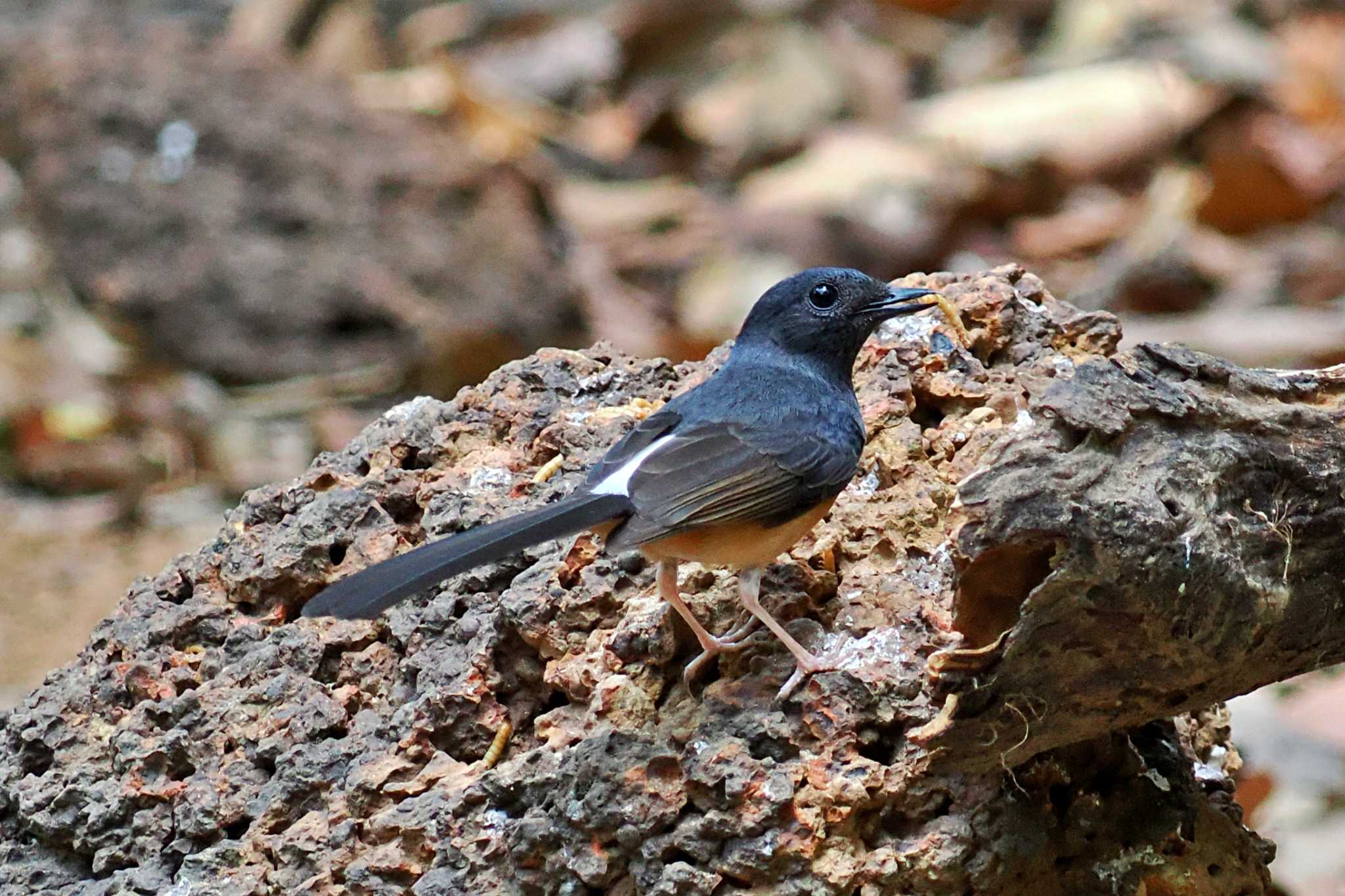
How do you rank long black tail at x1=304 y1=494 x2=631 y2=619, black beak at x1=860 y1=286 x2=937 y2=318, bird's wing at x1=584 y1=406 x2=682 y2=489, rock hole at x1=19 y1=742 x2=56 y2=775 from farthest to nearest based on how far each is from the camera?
black beak at x1=860 y1=286 x2=937 y2=318
rock hole at x1=19 y1=742 x2=56 y2=775
bird's wing at x1=584 y1=406 x2=682 y2=489
long black tail at x1=304 y1=494 x2=631 y2=619

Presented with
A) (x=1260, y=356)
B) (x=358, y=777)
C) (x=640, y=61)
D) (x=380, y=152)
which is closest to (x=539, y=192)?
(x=380, y=152)

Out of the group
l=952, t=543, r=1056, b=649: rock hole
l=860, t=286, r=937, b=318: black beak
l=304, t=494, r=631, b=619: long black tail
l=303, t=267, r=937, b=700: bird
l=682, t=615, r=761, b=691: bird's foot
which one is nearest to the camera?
l=952, t=543, r=1056, b=649: rock hole

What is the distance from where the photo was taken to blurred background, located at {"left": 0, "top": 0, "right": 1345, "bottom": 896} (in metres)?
8.16

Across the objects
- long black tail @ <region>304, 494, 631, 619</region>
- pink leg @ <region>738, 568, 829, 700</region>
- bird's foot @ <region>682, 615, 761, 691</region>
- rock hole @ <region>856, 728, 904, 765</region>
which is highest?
long black tail @ <region>304, 494, 631, 619</region>

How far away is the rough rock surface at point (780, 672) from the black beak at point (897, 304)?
0.08m

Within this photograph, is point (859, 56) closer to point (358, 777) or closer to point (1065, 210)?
point (1065, 210)

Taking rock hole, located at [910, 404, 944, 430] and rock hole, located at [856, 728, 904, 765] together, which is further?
rock hole, located at [910, 404, 944, 430]

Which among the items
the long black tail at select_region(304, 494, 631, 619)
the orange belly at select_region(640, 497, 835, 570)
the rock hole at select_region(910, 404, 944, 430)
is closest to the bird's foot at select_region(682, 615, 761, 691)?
the orange belly at select_region(640, 497, 835, 570)

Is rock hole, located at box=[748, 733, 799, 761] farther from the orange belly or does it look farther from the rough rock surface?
the orange belly

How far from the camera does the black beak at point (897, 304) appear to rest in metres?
3.71

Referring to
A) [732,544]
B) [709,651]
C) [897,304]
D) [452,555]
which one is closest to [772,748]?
[709,651]

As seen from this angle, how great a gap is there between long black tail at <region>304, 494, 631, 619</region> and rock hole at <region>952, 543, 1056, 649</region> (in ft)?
2.43

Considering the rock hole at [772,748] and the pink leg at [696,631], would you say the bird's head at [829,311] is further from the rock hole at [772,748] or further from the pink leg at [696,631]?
the rock hole at [772,748]

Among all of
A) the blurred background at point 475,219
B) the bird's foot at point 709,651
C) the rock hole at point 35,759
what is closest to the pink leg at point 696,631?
the bird's foot at point 709,651
